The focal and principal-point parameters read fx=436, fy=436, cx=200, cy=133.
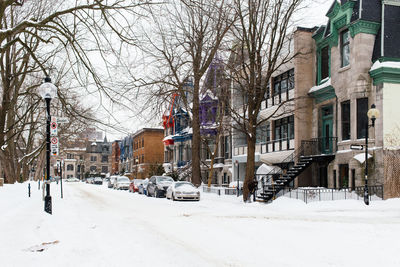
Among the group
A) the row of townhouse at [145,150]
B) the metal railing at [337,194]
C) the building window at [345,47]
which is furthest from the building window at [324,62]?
the row of townhouse at [145,150]

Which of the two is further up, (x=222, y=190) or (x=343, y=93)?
(x=343, y=93)

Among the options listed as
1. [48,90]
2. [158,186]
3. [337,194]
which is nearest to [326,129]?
[337,194]

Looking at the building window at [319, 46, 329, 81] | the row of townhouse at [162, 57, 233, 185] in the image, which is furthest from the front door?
the row of townhouse at [162, 57, 233, 185]

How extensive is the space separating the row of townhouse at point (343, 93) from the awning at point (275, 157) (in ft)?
0.27

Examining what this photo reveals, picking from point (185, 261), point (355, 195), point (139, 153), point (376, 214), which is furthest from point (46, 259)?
point (139, 153)

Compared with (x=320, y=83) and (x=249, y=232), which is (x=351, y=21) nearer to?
(x=320, y=83)

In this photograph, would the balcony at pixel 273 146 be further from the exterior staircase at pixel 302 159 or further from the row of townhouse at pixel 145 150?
the row of townhouse at pixel 145 150

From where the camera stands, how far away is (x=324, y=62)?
28.9 metres

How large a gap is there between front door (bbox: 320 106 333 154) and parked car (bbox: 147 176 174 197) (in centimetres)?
1119

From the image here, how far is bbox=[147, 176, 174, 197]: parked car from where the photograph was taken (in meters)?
31.2

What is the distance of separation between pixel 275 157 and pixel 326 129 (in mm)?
5001

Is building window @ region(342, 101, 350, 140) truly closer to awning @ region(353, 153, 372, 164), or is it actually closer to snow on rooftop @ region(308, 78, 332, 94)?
snow on rooftop @ region(308, 78, 332, 94)

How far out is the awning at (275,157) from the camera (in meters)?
31.1

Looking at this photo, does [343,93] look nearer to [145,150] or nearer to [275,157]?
[275,157]
